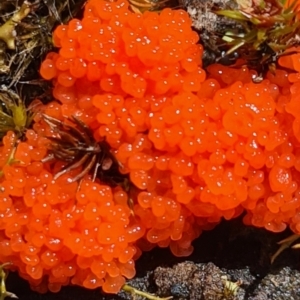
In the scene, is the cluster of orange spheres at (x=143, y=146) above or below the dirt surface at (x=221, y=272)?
above

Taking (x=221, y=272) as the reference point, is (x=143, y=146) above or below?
above

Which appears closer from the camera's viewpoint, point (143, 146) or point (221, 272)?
point (143, 146)

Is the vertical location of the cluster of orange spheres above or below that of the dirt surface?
above

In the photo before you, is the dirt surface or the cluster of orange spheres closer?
the cluster of orange spheres

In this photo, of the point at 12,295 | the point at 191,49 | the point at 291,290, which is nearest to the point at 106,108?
the point at 191,49

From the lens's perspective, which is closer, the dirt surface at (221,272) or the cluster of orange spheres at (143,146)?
the cluster of orange spheres at (143,146)
